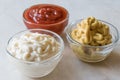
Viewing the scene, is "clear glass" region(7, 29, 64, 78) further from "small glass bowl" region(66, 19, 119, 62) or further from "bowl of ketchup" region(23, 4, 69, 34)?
"bowl of ketchup" region(23, 4, 69, 34)

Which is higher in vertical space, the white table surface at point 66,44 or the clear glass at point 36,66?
the clear glass at point 36,66

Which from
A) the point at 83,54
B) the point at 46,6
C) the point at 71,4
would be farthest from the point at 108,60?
the point at 71,4

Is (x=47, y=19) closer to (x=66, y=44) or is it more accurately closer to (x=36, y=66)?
(x=66, y=44)

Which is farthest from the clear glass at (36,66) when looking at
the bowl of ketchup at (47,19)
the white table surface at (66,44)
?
the bowl of ketchup at (47,19)

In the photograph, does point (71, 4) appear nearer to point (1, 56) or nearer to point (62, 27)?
point (62, 27)

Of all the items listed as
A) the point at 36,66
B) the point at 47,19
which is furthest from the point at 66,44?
the point at 36,66

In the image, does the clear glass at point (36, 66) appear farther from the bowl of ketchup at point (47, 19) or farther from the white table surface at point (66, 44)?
the bowl of ketchup at point (47, 19)
